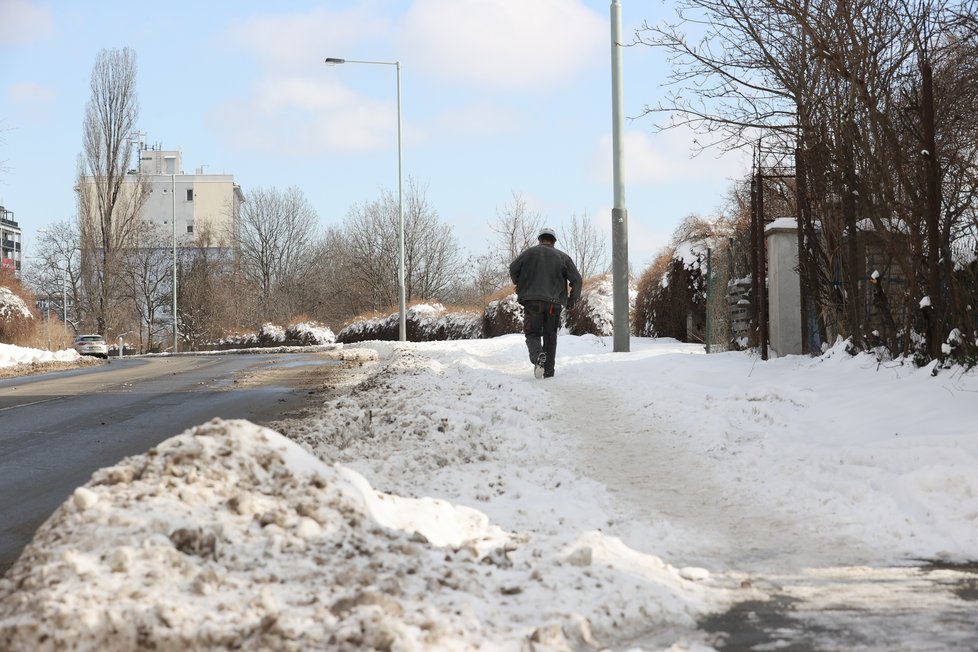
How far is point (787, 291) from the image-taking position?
1152 centimetres

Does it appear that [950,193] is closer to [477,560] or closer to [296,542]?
[477,560]

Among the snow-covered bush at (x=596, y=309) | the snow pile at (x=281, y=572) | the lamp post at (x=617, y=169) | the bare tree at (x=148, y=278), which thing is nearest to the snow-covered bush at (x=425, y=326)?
the snow-covered bush at (x=596, y=309)

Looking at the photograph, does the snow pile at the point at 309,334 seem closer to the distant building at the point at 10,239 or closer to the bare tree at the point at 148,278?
the bare tree at the point at 148,278

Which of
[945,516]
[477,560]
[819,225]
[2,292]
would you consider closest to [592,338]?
[819,225]

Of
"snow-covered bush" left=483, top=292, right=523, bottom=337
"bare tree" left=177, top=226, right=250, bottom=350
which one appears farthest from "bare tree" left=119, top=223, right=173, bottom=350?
"snow-covered bush" left=483, top=292, right=523, bottom=337

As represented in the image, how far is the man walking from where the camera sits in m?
12.0

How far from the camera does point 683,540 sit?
478 cm

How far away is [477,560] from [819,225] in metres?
8.14

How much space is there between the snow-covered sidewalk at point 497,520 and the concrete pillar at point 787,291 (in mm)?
2729

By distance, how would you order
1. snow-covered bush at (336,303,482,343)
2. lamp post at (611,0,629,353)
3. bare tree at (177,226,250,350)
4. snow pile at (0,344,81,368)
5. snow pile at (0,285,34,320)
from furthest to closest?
bare tree at (177,226,250,350) → snow-covered bush at (336,303,482,343) → snow pile at (0,285,34,320) → snow pile at (0,344,81,368) → lamp post at (611,0,629,353)

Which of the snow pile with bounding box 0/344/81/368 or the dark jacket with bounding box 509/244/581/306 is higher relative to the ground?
the dark jacket with bounding box 509/244/581/306

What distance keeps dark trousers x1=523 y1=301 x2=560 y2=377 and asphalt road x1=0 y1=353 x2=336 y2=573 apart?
3.06m

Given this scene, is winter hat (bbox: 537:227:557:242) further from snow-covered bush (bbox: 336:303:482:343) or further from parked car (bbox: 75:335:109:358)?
parked car (bbox: 75:335:109:358)

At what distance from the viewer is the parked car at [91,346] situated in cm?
4666
